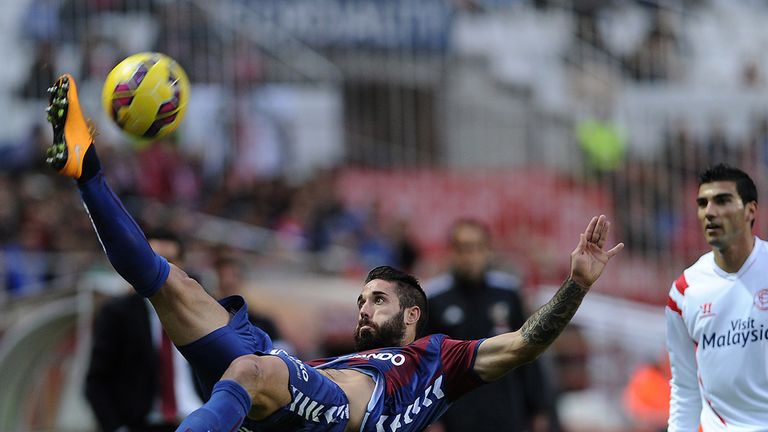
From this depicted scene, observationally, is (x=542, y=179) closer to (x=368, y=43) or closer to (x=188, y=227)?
(x=368, y=43)

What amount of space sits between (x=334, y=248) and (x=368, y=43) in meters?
2.87

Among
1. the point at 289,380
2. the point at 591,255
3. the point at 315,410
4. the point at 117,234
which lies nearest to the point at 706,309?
the point at 591,255

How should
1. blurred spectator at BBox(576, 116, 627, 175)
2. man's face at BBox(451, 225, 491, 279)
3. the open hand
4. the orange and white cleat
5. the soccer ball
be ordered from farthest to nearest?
blurred spectator at BBox(576, 116, 627, 175), man's face at BBox(451, 225, 491, 279), the soccer ball, the open hand, the orange and white cleat

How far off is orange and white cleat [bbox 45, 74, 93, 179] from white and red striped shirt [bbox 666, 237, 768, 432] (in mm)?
3150

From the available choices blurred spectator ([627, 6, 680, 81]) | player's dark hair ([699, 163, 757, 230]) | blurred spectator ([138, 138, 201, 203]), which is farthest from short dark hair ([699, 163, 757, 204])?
blurred spectator ([138, 138, 201, 203])

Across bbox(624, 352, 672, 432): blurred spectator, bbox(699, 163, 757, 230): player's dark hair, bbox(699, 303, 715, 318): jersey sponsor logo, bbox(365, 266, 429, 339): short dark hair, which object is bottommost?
bbox(624, 352, 672, 432): blurred spectator

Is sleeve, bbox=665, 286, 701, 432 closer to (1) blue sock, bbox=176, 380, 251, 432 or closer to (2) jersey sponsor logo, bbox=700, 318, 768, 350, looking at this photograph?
(2) jersey sponsor logo, bbox=700, 318, 768, 350

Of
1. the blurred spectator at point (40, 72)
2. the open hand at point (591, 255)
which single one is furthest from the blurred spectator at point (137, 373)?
the blurred spectator at point (40, 72)

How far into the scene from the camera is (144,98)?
6070 mm

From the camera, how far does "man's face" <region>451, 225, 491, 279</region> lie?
8703 mm

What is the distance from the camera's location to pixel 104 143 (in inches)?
592

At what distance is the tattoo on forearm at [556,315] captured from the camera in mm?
5844

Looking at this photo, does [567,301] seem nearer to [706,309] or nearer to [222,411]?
[706,309]

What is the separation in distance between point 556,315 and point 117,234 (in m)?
2.02
